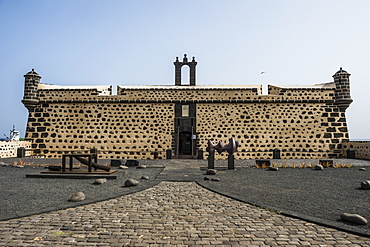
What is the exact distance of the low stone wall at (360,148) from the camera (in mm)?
14689

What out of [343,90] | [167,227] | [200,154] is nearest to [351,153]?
[343,90]

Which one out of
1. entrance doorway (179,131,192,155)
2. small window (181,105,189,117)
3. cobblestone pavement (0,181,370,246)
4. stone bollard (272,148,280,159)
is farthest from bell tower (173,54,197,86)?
cobblestone pavement (0,181,370,246)

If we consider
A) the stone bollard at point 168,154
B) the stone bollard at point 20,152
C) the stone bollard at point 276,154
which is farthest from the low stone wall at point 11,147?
the stone bollard at point 276,154

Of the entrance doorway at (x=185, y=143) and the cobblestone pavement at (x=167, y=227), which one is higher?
the entrance doorway at (x=185, y=143)

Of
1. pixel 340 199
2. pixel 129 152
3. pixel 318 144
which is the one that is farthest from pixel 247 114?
pixel 340 199

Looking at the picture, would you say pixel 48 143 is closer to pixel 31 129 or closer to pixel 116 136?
pixel 31 129

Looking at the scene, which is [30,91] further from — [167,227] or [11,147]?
[167,227]

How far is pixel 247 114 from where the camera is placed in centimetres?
1669

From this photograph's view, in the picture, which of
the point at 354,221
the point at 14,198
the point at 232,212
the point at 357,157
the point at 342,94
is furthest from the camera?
the point at 342,94

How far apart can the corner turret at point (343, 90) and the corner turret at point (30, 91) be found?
22.2 meters

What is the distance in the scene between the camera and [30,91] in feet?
55.5

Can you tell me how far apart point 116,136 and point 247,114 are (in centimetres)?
967

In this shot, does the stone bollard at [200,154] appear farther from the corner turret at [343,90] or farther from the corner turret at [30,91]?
the corner turret at [30,91]

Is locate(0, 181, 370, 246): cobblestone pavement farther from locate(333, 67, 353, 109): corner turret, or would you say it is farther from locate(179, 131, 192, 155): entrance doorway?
locate(333, 67, 353, 109): corner turret
